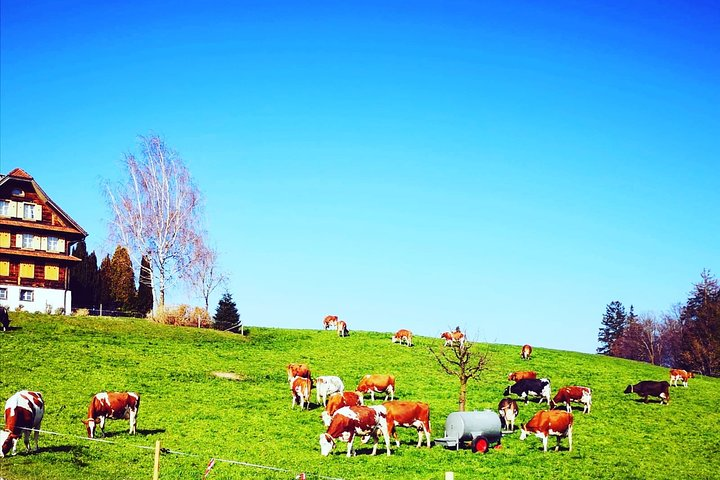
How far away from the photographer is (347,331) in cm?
6562

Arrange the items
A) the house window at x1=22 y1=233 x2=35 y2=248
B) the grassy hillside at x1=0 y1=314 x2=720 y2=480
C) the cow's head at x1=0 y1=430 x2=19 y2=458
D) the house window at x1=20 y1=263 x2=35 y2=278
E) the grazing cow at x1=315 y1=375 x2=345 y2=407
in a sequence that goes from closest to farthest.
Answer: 1. the cow's head at x1=0 y1=430 x2=19 y2=458
2. the grassy hillside at x1=0 y1=314 x2=720 y2=480
3. the grazing cow at x1=315 y1=375 x2=345 y2=407
4. the house window at x1=20 y1=263 x2=35 y2=278
5. the house window at x1=22 y1=233 x2=35 y2=248

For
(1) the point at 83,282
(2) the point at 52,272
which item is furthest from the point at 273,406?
(1) the point at 83,282

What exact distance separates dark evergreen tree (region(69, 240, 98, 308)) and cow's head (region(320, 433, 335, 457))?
5072 centimetres

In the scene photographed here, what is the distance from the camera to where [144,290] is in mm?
72375

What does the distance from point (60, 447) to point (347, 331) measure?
42.6 metres

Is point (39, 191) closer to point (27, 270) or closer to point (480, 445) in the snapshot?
point (27, 270)

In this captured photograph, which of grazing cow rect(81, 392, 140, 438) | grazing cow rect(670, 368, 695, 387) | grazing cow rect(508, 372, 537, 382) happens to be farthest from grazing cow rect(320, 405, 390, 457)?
grazing cow rect(670, 368, 695, 387)

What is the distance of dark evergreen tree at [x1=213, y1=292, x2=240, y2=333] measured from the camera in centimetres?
6419

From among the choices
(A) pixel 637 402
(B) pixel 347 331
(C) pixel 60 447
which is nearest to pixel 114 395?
(C) pixel 60 447

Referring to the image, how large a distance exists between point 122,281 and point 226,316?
12349 mm

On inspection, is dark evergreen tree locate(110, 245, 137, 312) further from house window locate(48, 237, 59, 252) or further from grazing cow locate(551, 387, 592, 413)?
grazing cow locate(551, 387, 592, 413)

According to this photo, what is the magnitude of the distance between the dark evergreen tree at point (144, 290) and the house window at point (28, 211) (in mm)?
10991

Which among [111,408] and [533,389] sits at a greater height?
[111,408]

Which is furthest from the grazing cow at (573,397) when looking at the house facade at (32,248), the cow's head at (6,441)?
the house facade at (32,248)
